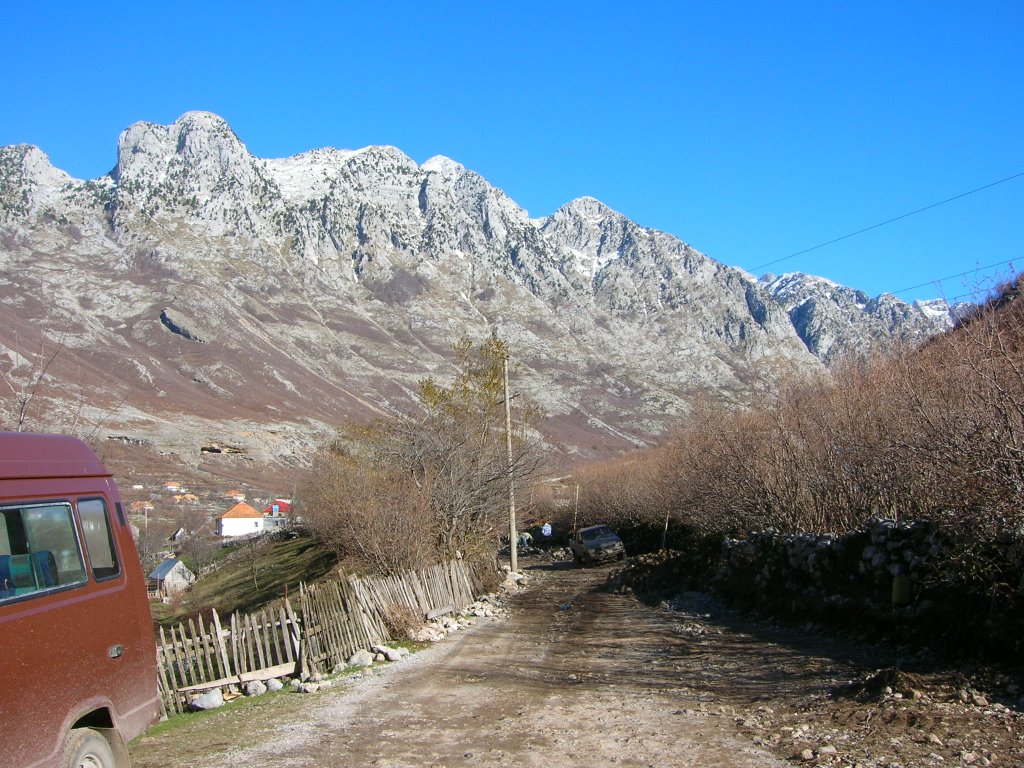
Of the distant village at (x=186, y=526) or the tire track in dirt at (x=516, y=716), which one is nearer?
the tire track in dirt at (x=516, y=716)

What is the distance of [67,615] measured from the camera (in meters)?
5.81

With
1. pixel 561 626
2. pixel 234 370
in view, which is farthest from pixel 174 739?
pixel 234 370

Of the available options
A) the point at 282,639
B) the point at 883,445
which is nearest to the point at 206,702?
the point at 282,639

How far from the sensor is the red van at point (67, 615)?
523 centimetres

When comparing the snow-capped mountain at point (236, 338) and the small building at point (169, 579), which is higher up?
the snow-capped mountain at point (236, 338)

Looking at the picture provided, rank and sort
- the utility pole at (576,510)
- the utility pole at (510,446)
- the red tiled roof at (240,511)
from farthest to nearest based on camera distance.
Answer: the red tiled roof at (240,511) → the utility pole at (576,510) → the utility pole at (510,446)

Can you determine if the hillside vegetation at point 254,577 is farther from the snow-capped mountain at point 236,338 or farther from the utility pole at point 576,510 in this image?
the snow-capped mountain at point 236,338

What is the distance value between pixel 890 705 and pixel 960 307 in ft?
22.5

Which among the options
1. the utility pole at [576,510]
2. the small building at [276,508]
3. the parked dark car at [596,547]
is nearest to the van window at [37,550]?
the parked dark car at [596,547]

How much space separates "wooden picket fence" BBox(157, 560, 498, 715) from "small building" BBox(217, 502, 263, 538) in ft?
184

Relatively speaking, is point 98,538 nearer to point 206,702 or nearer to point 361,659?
point 206,702

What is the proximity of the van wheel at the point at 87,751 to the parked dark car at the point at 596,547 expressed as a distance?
3132 centimetres

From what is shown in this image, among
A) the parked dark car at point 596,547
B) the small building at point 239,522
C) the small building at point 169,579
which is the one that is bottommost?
the parked dark car at point 596,547

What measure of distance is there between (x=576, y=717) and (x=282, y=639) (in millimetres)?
5727
